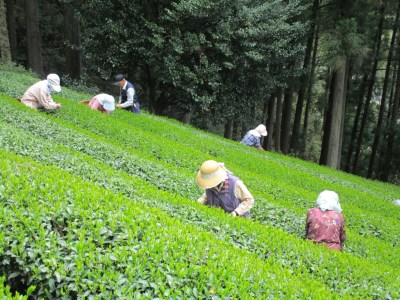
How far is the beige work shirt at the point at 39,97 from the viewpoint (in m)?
11.9

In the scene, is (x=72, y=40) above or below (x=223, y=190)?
above

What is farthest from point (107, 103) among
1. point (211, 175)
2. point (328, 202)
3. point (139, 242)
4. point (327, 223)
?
point (139, 242)

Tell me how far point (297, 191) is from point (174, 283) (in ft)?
28.3

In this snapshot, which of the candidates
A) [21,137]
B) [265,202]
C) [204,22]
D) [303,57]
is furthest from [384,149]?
[21,137]

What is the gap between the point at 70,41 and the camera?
24156mm

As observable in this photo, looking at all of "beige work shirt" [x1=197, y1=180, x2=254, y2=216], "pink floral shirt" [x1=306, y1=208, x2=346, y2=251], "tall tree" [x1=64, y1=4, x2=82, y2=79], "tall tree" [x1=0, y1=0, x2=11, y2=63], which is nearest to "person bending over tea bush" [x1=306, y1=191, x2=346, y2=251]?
"pink floral shirt" [x1=306, y1=208, x2=346, y2=251]

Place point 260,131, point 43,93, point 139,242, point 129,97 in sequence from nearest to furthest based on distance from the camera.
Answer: point 139,242, point 43,93, point 129,97, point 260,131

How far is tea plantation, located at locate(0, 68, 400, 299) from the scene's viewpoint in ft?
11.7

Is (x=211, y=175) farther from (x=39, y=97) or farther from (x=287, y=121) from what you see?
(x=287, y=121)

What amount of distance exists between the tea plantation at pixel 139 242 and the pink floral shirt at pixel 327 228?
51 cm

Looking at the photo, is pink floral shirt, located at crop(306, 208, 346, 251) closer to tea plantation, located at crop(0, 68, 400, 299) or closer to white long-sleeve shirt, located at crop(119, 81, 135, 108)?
tea plantation, located at crop(0, 68, 400, 299)

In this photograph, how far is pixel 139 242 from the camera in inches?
164

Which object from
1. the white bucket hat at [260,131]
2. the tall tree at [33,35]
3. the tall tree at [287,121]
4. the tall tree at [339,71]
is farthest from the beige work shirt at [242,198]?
the tall tree at [287,121]

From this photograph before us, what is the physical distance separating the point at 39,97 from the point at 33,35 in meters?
12.9
